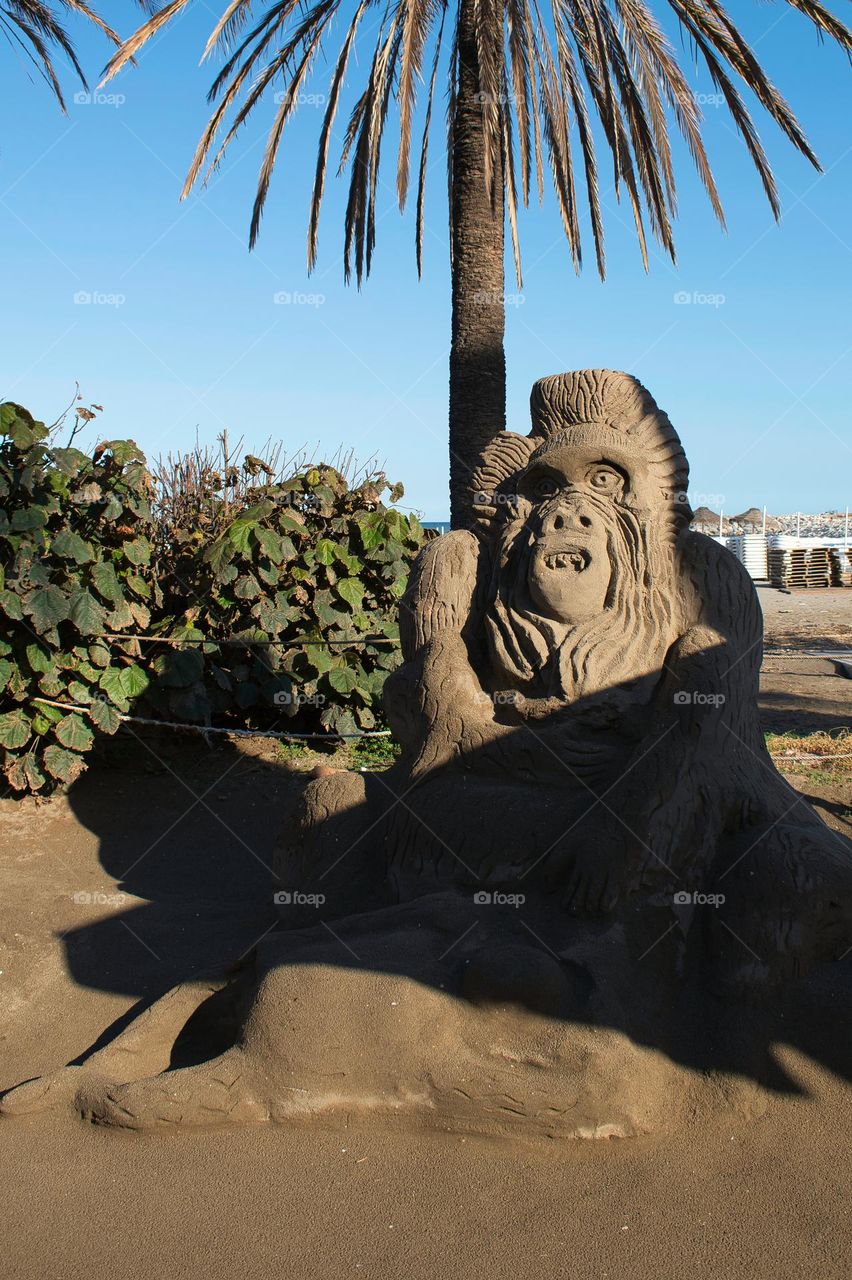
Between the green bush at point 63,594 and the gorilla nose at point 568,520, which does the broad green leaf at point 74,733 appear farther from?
the gorilla nose at point 568,520

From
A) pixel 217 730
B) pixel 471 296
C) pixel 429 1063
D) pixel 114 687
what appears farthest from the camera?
pixel 471 296

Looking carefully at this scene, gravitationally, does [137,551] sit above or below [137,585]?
above

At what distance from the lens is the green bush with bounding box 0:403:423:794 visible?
21.6ft

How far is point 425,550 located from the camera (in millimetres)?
4562

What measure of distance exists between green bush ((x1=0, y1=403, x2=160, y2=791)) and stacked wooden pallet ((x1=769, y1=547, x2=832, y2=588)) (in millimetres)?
23757

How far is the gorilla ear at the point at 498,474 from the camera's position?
15.1 feet

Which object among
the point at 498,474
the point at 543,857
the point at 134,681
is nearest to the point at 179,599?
the point at 134,681

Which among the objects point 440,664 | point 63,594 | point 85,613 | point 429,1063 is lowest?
point 429,1063

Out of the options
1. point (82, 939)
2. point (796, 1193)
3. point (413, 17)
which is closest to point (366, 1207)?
point (796, 1193)

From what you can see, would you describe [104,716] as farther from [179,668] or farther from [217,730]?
[217,730]

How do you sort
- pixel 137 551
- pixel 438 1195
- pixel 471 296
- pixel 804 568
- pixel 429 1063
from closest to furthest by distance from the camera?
pixel 438 1195 → pixel 429 1063 → pixel 137 551 → pixel 471 296 → pixel 804 568

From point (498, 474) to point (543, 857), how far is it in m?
1.68

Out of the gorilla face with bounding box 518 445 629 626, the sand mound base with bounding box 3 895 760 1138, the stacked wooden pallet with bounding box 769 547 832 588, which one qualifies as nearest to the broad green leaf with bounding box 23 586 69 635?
the gorilla face with bounding box 518 445 629 626

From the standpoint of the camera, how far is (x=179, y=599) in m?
7.79
